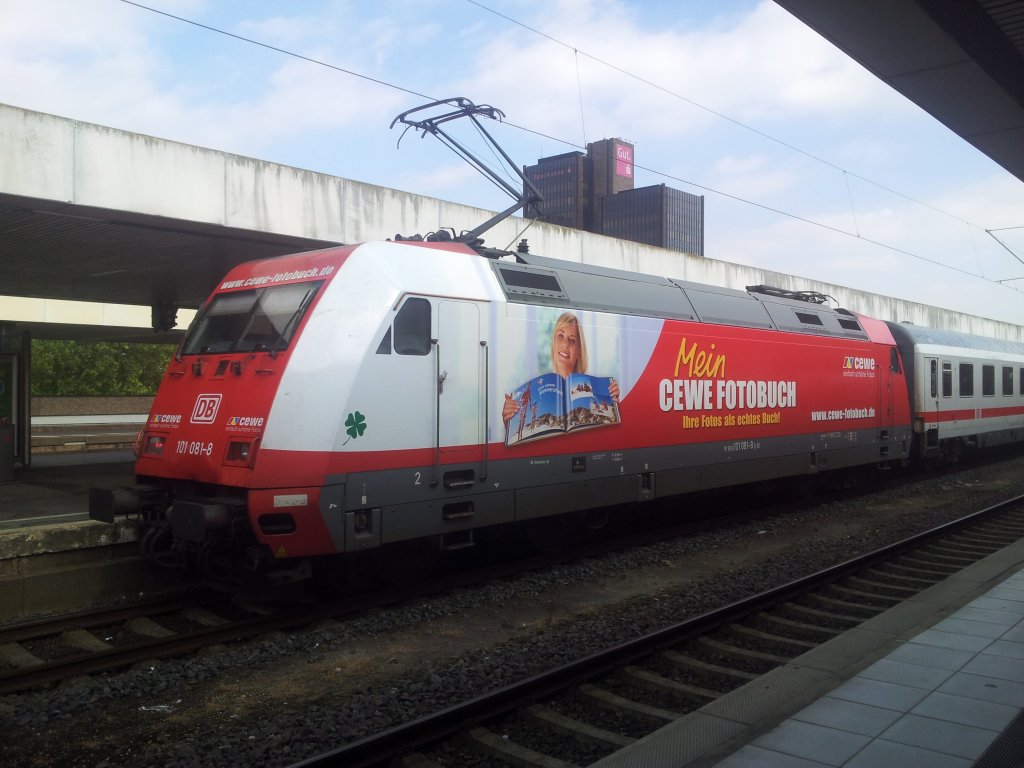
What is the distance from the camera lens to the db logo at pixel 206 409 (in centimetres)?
734

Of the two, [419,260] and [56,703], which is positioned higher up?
[419,260]

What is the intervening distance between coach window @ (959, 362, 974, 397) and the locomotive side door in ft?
51.5

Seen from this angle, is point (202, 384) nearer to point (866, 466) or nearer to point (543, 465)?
point (543, 465)

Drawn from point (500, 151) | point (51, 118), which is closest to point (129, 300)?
point (51, 118)

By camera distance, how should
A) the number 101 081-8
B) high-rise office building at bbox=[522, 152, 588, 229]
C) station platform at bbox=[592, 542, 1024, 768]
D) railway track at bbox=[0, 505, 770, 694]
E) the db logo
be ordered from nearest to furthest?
1. station platform at bbox=[592, 542, 1024, 768]
2. railway track at bbox=[0, 505, 770, 694]
3. the number 101 081-8
4. the db logo
5. high-rise office building at bbox=[522, 152, 588, 229]

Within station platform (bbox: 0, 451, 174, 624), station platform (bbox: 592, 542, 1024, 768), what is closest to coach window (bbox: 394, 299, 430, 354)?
station platform (bbox: 0, 451, 174, 624)

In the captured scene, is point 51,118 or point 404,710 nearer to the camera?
point 404,710

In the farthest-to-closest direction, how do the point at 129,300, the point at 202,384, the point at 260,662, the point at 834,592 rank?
the point at 129,300
the point at 834,592
the point at 202,384
the point at 260,662

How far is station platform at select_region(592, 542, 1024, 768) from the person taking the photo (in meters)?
4.15

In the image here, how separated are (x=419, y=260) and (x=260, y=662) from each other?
148 inches

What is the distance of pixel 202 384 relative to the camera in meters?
7.75

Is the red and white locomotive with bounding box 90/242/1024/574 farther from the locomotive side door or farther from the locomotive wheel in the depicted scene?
the locomotive wheel

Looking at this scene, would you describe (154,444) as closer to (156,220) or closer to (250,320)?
→ (250,320)

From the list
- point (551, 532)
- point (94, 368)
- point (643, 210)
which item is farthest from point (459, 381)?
point (643, 210)
